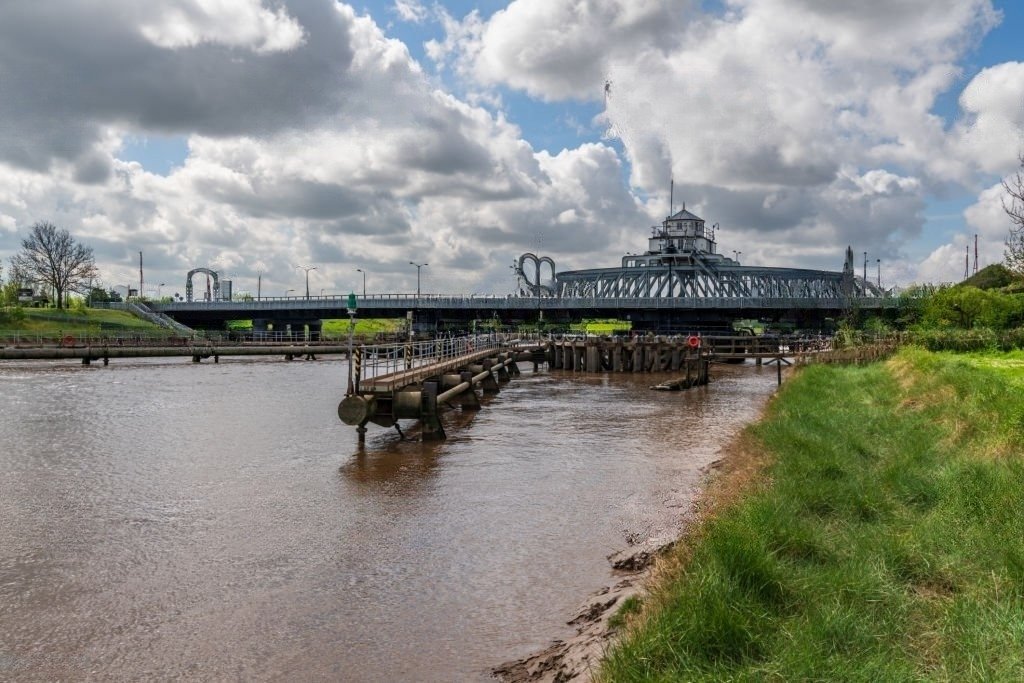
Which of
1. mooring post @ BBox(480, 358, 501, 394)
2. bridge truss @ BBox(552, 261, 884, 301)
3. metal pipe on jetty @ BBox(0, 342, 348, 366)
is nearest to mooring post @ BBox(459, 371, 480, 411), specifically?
mooring post @ BBox(480, 358, 501, 394)

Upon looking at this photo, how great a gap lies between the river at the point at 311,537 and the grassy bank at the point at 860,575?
250 centimetres

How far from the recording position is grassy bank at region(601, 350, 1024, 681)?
7.38 m

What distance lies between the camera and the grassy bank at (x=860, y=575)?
7375 millimetres

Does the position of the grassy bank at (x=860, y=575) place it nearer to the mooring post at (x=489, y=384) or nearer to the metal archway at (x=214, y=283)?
the mooring post at (x=489, y=384)

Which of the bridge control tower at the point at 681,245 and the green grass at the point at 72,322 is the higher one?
the bridge control tower at the point at 681,245

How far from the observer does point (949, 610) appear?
27.1 feet

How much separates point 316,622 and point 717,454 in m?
16.7

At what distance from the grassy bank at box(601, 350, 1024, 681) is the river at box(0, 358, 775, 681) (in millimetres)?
2501

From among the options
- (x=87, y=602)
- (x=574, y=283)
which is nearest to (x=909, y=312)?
(x=574, y=283)

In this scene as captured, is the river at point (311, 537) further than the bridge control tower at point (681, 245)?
No

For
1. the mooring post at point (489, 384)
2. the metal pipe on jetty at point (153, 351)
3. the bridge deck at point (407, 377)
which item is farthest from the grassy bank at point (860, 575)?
the metal pipe on jetty at point (153, 351)

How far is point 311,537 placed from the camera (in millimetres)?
15586

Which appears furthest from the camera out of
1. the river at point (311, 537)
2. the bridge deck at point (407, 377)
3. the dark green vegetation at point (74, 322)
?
the dark green vegetation at point (74, 322)

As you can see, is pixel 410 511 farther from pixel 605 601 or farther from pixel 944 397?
pixel 944 397
